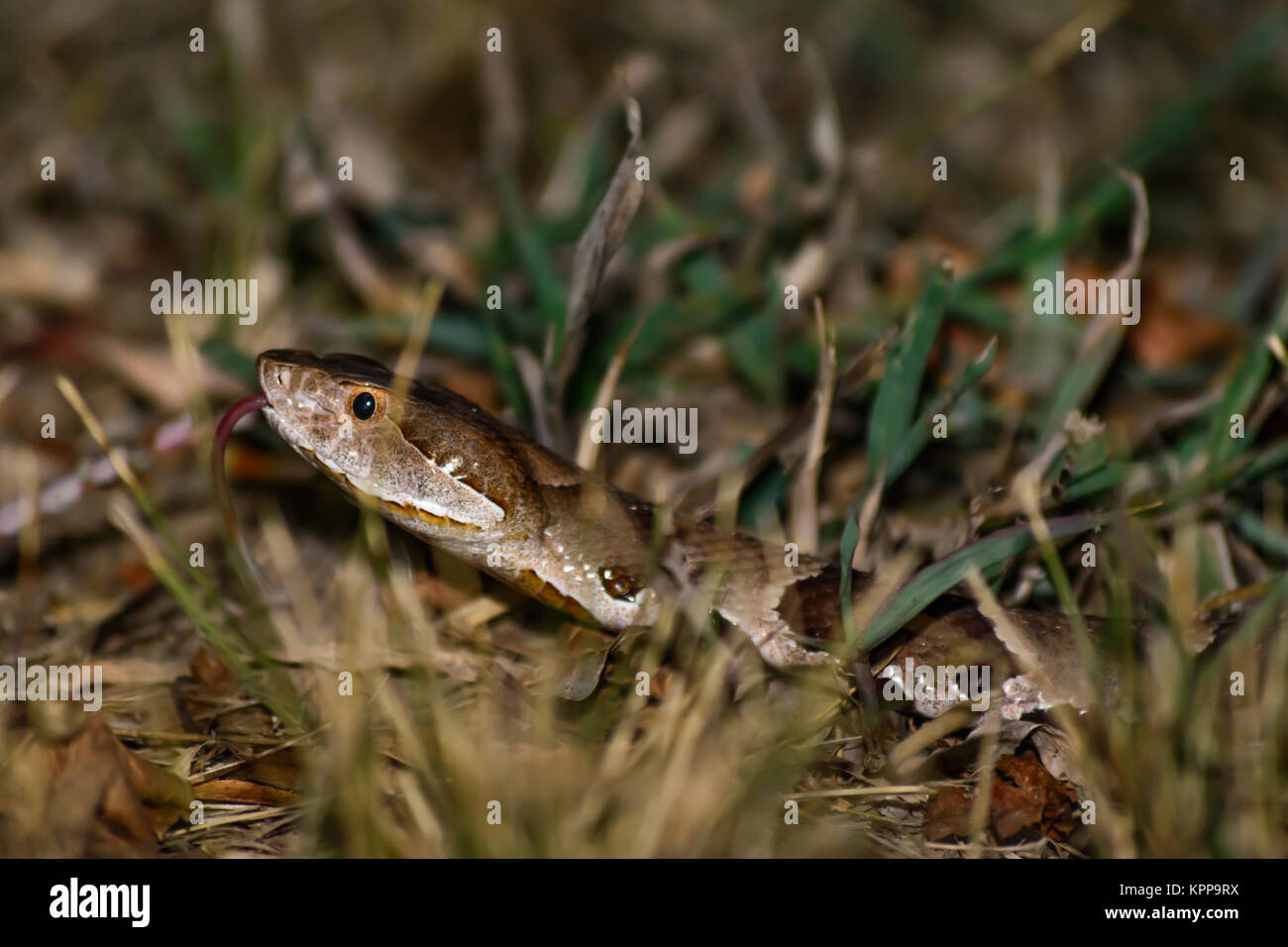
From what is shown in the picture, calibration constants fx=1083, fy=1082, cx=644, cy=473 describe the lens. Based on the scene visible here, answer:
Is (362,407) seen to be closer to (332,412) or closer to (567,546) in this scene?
(332,412)

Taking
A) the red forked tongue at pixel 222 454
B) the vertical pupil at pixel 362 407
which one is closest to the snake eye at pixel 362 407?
the vertical pupil at pixel 362 407

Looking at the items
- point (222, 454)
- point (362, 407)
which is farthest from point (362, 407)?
point (222, 454)

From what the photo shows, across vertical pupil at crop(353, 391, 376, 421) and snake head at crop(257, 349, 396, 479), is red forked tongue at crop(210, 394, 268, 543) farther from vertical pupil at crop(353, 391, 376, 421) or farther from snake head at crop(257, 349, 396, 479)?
vertical pupil at crop(353, 391, 376, 421)

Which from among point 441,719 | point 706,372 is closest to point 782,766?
point 441,719

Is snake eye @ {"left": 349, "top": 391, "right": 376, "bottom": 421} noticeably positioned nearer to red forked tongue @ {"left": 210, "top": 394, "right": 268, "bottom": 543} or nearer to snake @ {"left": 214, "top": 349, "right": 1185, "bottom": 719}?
snake @ {"left": 214, "top": 349, "right": 1185, "bottom": 719}

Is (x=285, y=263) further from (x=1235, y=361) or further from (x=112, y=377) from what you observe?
(x=1235, y=361)

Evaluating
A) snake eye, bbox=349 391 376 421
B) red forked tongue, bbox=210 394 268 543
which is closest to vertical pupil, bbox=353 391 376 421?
snake eye, bbox=349 391 376 421

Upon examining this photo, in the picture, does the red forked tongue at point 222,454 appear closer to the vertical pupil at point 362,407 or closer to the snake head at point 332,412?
the snake head at point 332,412

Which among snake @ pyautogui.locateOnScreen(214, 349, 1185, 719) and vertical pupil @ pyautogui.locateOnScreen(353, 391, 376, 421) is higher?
vertical pupil @ pyautogui.locateOnScreen(353, 391, 376, 421)
